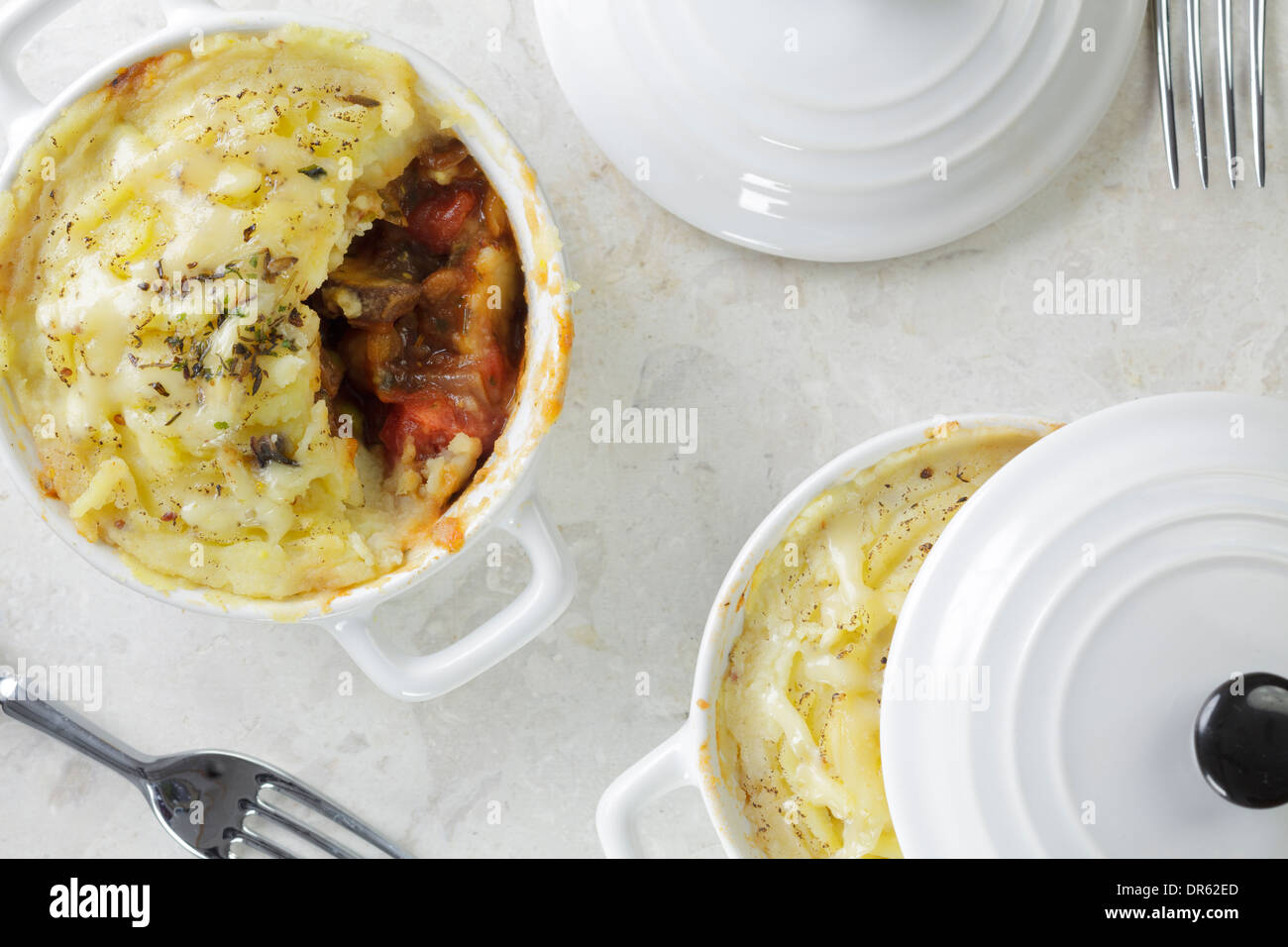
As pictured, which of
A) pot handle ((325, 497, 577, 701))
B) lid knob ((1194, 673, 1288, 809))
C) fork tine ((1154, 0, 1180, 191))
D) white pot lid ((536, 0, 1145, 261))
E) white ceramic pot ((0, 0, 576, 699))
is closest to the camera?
lid knob ((1194, 673, 1288, 809))

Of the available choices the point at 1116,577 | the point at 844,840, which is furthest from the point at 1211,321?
the point at 844,840

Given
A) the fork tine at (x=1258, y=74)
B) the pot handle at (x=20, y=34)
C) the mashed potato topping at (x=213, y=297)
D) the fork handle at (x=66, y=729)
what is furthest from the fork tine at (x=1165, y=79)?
the fork handle at (x=66, y=729)

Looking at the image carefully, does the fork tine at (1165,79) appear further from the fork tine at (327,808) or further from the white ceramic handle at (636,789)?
the fork tine at (327,808)

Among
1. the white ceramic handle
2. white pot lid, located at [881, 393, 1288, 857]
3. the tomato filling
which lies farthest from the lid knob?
the tomato filling

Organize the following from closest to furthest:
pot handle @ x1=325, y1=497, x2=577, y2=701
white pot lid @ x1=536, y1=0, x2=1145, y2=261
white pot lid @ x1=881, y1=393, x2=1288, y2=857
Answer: white pot lid @ x1=881, y1=393, x2=1288, y2=857 → pot handle @ x1=325, y1=497, x2=577, y2=701 → white pot lid @ x1=536, y1=0, x2=1145, y2=261

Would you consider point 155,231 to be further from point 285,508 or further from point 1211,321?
point 1211,321

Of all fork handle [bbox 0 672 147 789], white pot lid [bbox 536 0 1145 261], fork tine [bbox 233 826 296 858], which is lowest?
fork tine [bbox 233 826 296 858]

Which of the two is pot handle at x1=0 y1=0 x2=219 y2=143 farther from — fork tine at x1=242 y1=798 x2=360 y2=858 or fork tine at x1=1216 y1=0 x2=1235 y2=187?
fork tine at x1=1216 y1=0 x2=1235 y2=187
